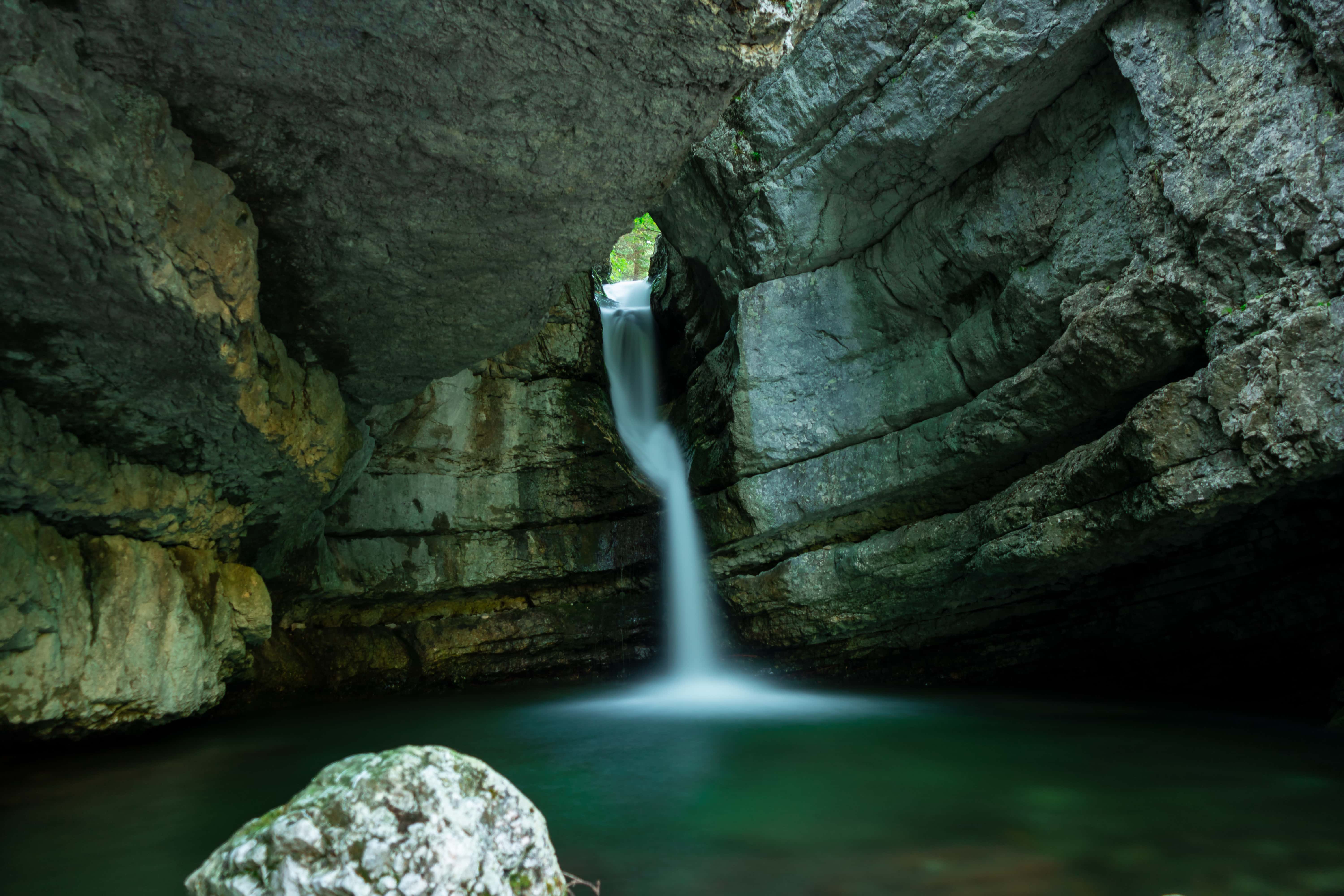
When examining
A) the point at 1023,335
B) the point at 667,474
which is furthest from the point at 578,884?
the point at 667,474

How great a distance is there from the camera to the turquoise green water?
4031mm

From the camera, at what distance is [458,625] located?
10.9m

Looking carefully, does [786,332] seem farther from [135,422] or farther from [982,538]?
[135,422]

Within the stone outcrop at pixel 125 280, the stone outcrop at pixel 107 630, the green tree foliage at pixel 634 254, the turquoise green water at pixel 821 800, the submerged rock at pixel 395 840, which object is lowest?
the turquoise green water at pixel 821 800

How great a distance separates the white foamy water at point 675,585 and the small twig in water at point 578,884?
4.58 metres

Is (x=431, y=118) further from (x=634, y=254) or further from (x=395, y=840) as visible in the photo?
(x=634, y=254)

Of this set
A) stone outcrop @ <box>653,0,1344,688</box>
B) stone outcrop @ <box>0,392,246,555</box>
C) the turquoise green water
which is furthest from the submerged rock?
stone outcrop @ <box>653,0,1344,688</box>

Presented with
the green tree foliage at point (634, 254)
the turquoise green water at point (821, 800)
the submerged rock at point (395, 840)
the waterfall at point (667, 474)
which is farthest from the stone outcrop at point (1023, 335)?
the green tree foliage at point (634, 254)

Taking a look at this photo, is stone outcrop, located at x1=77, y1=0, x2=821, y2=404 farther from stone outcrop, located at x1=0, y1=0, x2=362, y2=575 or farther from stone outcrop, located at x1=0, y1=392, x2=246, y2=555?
stone outcrop, located at x1=0, y1=392, x2=246, y2=555

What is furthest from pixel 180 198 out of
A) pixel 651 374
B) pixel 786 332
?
pixel 651 374

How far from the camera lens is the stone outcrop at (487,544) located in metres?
10.3

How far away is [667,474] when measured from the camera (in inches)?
481

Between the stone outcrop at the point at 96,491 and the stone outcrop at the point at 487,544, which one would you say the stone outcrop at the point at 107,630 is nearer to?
the stone outcrop at the point at 96,491

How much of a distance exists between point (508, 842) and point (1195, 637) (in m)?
8.88
